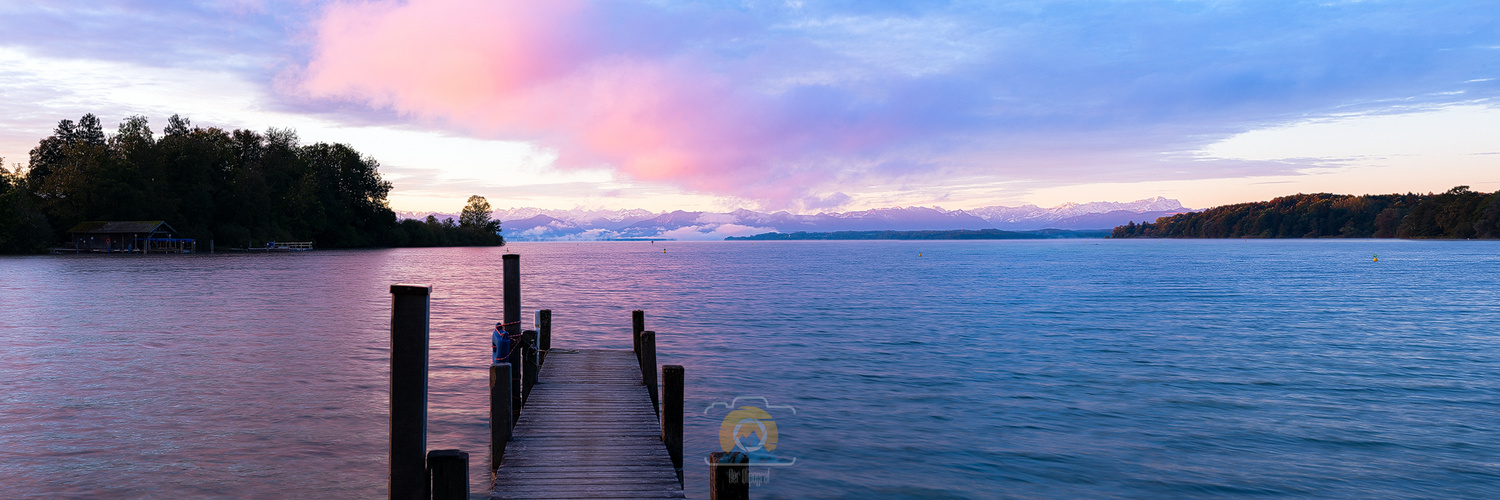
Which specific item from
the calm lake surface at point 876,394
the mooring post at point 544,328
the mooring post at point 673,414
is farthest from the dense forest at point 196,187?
the mooring post at point 673,414

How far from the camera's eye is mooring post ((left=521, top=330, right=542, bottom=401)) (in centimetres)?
1412

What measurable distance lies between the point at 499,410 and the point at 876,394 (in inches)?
382

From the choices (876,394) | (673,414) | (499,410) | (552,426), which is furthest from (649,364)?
(876,394)

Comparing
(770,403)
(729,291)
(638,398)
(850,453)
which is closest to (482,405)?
(638,398)

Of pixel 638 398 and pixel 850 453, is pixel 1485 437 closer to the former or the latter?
pixel 850 453

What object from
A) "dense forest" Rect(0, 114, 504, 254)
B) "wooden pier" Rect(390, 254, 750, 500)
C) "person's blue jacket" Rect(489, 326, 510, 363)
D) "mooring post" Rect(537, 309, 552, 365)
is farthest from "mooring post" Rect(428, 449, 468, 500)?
"dense forest" Rect(0, 114, 504, 254)

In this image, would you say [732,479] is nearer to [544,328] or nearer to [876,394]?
[876,394]

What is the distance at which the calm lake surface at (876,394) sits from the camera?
11.5 m

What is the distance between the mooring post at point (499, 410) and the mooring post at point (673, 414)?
2.06 metres

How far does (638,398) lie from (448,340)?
15.0 m

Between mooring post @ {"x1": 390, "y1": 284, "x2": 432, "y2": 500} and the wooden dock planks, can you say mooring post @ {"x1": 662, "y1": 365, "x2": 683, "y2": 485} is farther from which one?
mooring post @ {"x1": 390, "y1": 284, "x2": 432, "y2": 500}

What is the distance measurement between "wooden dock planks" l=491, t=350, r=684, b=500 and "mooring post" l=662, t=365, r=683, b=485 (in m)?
0.20

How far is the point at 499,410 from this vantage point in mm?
10234

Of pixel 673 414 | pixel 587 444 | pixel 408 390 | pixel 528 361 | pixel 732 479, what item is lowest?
pixel 587 444
